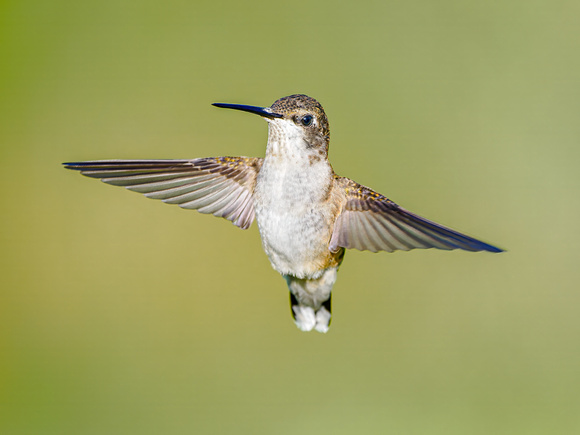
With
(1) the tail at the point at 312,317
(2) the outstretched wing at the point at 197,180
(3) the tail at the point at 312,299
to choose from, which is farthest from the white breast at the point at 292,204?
(1) the tail at the point at 312,317

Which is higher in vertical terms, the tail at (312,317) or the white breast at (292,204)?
the white breast at (292,204)

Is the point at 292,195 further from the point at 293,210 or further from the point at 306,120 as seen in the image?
the point at 306,120

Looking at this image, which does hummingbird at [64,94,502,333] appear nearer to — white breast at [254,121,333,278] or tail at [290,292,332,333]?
white breast at [254,121,333,278]

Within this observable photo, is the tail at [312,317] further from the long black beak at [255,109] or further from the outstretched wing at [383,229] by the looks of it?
the long black beak at [255,109]

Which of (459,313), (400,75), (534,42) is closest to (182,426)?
(459,313)

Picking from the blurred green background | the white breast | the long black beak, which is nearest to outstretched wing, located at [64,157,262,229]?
the white breast

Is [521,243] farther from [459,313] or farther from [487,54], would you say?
[487,54]
